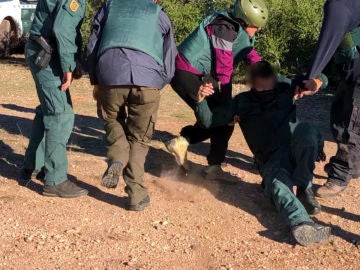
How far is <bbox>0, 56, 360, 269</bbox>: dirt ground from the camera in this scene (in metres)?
3.92

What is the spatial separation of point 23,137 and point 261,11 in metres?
3.07

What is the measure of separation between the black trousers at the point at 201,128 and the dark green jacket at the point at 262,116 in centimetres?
24

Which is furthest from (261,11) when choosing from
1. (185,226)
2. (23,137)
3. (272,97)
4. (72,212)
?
(23,137)

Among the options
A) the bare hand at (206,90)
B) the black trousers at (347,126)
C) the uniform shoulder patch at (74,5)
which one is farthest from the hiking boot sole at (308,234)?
the uniform shoulder patch at (74,5)

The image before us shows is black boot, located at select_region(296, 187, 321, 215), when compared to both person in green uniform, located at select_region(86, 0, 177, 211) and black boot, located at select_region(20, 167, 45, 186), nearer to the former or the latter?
person in green uniform, located at select_region(86, 0, 177, 211)

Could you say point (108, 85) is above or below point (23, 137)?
above

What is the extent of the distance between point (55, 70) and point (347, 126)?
93.6 inches

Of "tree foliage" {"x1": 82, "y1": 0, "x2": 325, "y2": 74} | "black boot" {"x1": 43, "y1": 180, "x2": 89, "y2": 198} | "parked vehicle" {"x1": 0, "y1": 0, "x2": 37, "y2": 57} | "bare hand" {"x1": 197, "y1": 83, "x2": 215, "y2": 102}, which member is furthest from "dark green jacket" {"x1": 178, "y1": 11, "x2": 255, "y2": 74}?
"parked vehicle" {"x1": 0, "y1": 0, "x2": 37, "y2": 57}

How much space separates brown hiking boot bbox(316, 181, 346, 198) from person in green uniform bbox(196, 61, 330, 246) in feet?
0.84

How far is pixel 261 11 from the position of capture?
5164 millimetres

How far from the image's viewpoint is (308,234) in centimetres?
406

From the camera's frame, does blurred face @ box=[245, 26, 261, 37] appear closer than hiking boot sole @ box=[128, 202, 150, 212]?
No

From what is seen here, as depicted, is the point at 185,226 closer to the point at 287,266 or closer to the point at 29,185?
the point at 287,266

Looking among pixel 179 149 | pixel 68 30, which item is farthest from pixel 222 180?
pixel 68 30
